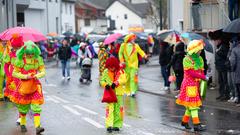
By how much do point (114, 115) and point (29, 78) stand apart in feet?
5.80

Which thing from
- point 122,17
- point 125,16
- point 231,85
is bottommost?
point 231,85

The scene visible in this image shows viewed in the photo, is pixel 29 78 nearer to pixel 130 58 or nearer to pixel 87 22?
pixel 130 58

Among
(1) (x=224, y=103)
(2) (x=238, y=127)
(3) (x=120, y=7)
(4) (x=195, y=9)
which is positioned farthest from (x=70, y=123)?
(3) (x=120, y=7)

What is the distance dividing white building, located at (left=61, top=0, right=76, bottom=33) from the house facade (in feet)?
38.8

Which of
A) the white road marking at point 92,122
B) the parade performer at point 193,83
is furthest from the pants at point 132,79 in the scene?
the parade performer at point 193,83

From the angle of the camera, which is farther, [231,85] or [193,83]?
[231,85]

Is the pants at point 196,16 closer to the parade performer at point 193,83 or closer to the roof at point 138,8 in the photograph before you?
the parade performer at point 193,83

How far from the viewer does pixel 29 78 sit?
11.0m

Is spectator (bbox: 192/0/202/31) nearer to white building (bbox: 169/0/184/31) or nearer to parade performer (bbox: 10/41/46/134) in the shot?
white building (bbox: 169/0/184/31)

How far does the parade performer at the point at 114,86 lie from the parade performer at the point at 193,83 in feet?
3.97

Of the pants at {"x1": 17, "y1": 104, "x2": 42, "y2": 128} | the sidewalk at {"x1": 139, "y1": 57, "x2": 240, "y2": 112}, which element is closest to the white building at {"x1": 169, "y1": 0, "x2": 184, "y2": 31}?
the sidewalk at {"x1": 139, "y1": 57, "x2": 240, "y2": 112}

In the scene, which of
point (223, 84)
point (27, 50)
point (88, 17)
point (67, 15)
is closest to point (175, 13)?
point (223, 84)

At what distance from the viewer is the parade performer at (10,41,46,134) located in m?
11.0

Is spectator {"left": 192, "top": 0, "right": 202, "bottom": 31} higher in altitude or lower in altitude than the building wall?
lower
